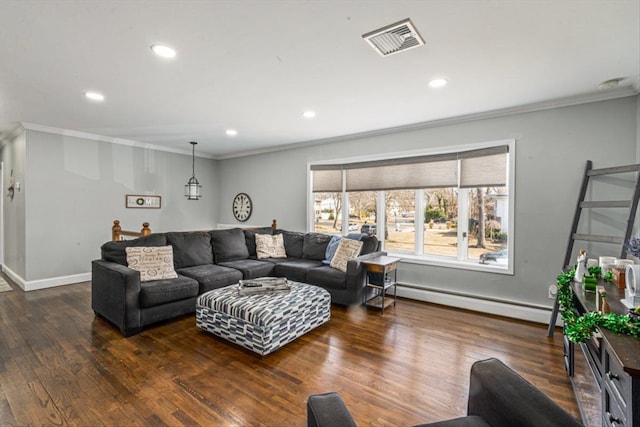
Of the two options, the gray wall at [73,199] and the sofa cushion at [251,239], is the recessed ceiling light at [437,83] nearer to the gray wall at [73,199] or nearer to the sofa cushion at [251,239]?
the sofa cushion at [251,239]

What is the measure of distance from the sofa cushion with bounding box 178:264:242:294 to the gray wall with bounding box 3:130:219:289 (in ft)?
8.10

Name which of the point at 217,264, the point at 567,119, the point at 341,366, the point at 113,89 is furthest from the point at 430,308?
the point at 113,89

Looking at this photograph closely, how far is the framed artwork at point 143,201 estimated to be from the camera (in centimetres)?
562

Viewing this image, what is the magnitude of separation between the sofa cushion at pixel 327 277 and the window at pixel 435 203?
114cm

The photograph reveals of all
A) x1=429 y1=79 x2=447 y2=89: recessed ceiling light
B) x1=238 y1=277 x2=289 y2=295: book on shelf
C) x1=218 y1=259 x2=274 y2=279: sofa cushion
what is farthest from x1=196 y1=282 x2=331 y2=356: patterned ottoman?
x1=429 y1=79 x2=447 y2=89: recessed ceiling light

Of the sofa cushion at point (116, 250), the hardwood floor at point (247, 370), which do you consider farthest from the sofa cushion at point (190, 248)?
the hardwood floor at point (247, 370)

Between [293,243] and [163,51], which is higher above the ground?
[163,51]

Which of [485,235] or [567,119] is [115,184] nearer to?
[485,235]

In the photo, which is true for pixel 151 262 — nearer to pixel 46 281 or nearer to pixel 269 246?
pixel 269 246

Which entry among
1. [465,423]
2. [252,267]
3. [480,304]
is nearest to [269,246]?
[252,267]

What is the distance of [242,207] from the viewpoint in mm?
6684

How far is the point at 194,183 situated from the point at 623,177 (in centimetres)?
629

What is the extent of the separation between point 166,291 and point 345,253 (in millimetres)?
2239

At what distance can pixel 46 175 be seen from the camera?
4.65 m
